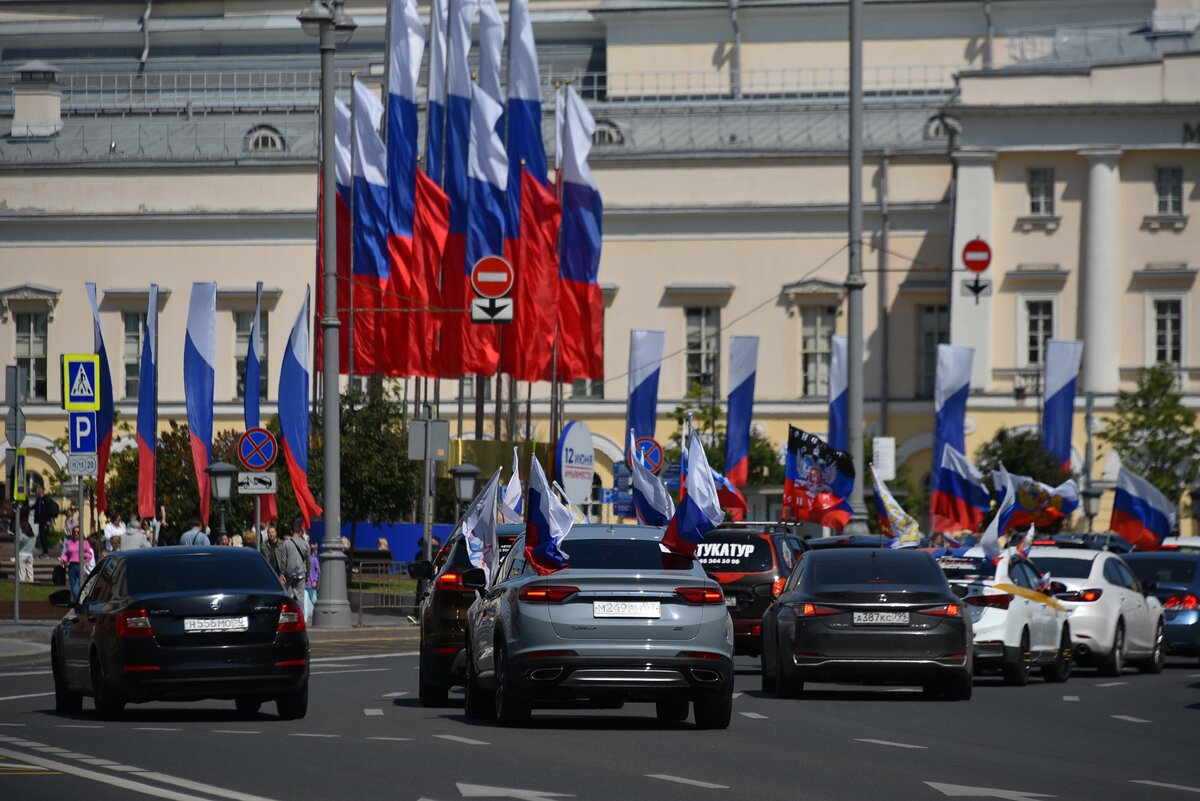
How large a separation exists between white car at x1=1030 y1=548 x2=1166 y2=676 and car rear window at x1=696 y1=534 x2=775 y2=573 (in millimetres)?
3364

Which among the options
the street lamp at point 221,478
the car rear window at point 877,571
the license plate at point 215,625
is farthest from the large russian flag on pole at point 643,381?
the license plate at point 215,625

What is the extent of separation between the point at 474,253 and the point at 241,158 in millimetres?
33095

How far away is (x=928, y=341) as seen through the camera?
79.2 metres

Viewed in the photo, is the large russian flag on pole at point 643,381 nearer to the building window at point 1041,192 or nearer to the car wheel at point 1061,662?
the car wheel at point 1061,662

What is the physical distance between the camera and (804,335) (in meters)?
79.4

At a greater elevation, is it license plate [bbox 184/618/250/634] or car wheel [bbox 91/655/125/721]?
license plate [bbox 184/618/250/634]

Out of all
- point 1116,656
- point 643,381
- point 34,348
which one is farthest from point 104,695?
point 34,348

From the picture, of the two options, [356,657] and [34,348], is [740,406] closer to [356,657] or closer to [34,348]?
[356,657]

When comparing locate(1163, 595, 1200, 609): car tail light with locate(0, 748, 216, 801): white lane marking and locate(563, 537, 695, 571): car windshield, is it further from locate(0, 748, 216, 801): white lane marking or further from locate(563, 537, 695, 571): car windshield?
locate(0, 748, 216, 801): white lane marking

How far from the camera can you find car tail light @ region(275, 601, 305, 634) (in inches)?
757

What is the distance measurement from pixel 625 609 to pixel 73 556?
28.5 meters

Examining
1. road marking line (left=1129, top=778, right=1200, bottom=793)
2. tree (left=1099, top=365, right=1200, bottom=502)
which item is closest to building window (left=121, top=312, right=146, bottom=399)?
tree (left=1099, top=365, right=1200, bottom=502)

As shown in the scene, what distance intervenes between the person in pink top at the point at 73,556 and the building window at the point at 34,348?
117 feet

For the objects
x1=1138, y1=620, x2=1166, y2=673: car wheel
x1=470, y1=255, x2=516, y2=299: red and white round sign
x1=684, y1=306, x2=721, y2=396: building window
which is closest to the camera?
x1=1138, y1=620, x2=1166, y2=673: car wheel
